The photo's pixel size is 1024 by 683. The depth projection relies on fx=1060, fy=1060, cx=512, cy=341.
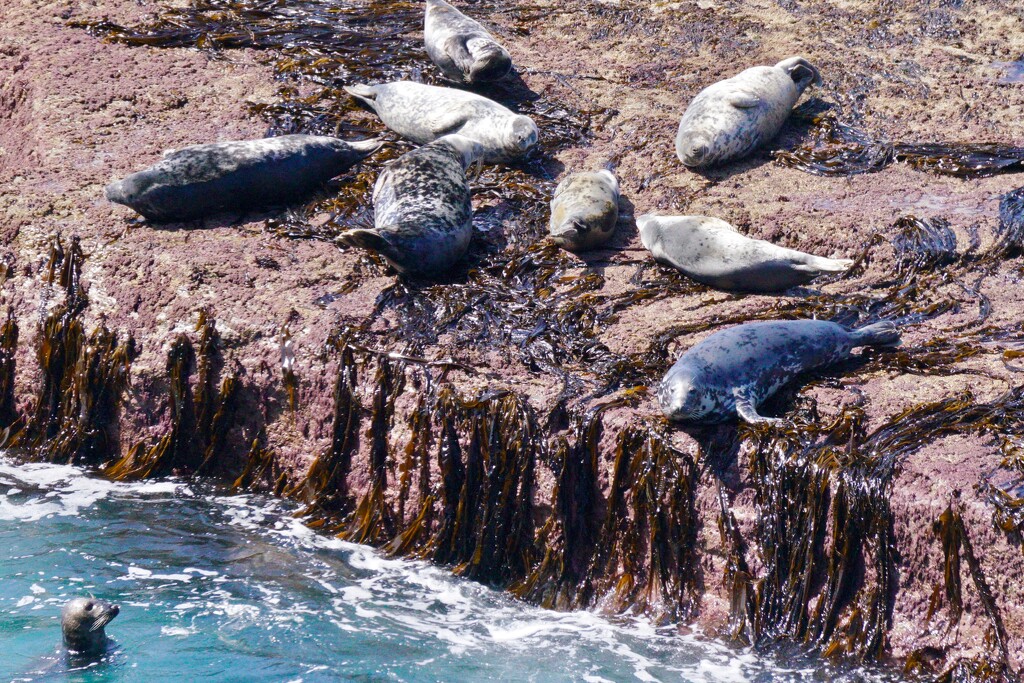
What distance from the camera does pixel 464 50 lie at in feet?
20.1

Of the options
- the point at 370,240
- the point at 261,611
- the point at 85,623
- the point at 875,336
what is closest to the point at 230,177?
the point at 370,240

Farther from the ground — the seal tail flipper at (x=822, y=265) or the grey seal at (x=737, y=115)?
the grey seal at (x=737, y=115)

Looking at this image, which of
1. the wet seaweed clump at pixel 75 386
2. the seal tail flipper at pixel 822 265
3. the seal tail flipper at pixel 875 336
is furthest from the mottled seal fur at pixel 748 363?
the wet seaweed clump at pixel 75 386

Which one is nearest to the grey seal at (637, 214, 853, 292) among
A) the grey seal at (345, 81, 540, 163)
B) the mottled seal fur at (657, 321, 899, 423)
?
the mottled seal fur at (657, 321, 899, 423)

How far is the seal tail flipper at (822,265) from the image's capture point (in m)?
4.21

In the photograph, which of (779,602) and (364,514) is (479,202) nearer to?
(364,514)

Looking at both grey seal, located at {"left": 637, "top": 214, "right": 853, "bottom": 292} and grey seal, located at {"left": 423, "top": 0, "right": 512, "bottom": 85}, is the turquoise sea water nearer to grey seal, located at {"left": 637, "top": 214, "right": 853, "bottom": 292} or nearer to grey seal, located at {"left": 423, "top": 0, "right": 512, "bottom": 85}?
grey seal, located at {"left": 637, "top": 214, "right": 853, "bottom": 292}

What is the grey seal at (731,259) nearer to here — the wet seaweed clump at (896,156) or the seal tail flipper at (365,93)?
the wet seaweed clump at (896,156)

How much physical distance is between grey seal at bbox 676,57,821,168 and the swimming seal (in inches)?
134

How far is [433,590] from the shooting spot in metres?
3.64

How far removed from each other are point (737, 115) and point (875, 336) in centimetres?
191

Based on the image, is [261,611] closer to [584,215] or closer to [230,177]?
[584,215]

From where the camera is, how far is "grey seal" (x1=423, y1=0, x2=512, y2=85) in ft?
19.7

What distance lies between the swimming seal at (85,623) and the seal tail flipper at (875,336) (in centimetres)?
260
